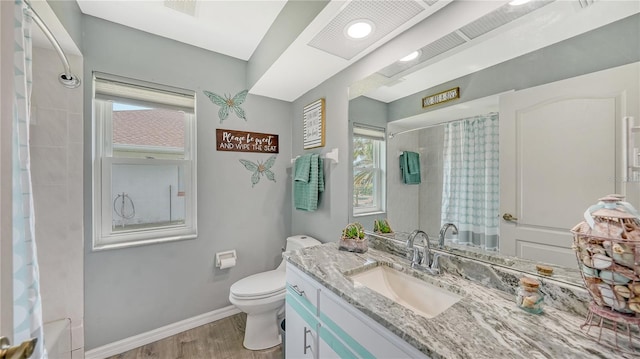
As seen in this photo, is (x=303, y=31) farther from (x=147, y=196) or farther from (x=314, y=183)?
(x=147, y=196)

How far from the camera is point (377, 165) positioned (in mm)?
1609

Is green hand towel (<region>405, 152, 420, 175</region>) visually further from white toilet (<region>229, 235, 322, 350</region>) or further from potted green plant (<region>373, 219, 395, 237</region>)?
white toilet (<region>229, 235, 322, 350</region>)

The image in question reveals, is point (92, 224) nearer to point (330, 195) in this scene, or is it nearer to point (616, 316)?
point (330, 195)

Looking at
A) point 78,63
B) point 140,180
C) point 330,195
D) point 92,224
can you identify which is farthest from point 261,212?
point 78,63

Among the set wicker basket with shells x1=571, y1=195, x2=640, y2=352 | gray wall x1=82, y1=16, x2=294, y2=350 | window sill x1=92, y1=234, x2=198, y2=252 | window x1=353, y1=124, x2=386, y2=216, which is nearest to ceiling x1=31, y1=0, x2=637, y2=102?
gray wall x1=82, y1=16, x2=294, y2=350

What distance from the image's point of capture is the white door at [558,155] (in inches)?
30.0

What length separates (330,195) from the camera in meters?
1.96

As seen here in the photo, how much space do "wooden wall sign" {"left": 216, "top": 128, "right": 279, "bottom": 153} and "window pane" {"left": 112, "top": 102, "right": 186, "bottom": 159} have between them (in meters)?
0.32

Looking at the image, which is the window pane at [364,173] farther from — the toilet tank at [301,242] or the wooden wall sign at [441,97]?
the toilet tank at [301,242]

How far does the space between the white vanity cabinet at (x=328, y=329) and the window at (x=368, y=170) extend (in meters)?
0.69

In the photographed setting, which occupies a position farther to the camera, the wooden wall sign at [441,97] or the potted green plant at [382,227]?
the potted green plant at [382,227]

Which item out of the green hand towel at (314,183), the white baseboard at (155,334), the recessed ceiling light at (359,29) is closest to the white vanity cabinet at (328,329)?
the green hand towel at (314,183)

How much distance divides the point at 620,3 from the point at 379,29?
90cm

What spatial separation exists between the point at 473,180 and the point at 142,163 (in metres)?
2.28
